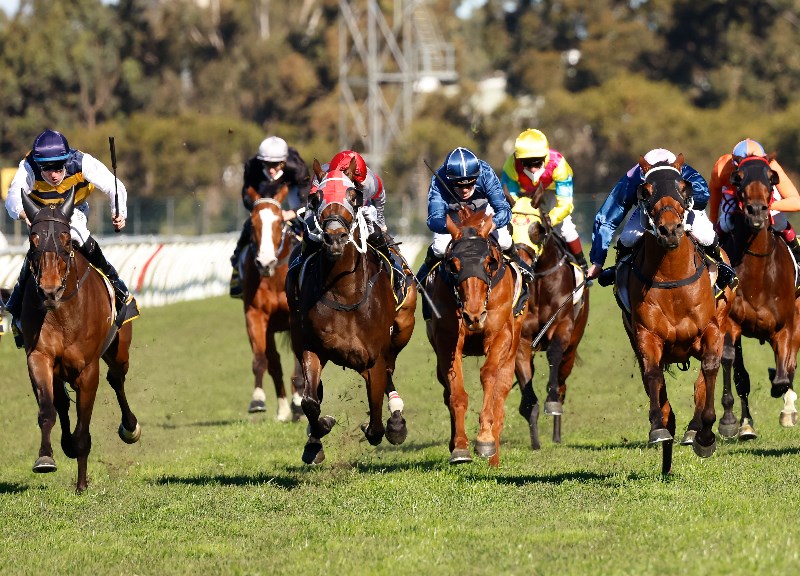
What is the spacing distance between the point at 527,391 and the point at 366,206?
79.9 inches

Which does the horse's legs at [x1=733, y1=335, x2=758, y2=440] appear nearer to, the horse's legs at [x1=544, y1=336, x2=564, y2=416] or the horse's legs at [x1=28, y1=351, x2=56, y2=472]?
the horse's legs at [x1=544, y1=336, x2=564, y2=416]

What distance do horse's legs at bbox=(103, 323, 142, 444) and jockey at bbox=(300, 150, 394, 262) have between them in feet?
5.35

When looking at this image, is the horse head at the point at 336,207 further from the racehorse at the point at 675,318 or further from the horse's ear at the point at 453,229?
the racehorse at the point at 675,318

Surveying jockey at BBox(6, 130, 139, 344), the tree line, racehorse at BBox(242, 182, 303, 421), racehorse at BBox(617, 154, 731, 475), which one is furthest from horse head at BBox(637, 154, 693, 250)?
the tree line

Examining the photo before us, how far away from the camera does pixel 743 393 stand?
11.9 m

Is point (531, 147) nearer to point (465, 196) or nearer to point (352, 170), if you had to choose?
point (465, 196)

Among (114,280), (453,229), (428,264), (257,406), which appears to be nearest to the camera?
(453,229)

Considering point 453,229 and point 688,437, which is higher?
point 453,229

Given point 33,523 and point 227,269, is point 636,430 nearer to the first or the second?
point 33,523

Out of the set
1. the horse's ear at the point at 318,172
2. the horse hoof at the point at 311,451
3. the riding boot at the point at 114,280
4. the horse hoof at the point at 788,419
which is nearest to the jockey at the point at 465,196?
the horse's ear at the point at 318,172

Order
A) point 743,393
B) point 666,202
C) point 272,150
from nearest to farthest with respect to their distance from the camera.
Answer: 1. point 666,202
2. point 743,393
3. point 272,150

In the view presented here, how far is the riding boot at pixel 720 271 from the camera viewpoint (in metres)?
9.82

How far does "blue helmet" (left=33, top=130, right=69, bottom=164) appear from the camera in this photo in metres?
9.74

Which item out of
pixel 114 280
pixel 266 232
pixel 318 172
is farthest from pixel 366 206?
pixel 266 232
